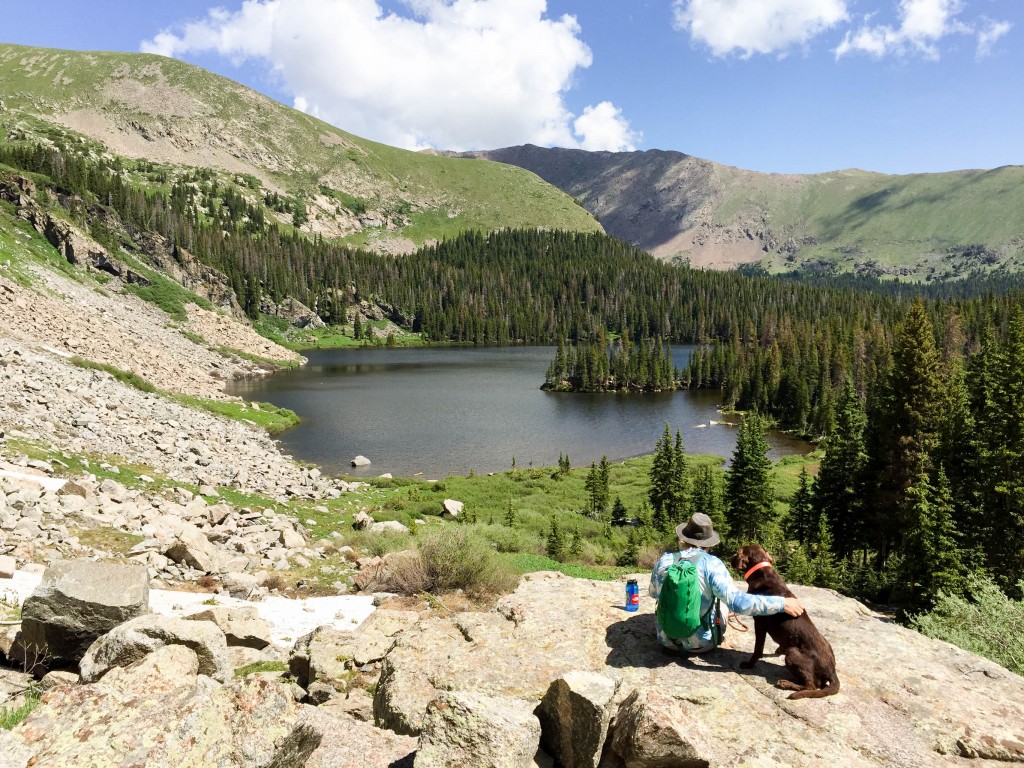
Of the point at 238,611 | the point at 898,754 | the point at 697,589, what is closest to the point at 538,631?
the point at 697,589

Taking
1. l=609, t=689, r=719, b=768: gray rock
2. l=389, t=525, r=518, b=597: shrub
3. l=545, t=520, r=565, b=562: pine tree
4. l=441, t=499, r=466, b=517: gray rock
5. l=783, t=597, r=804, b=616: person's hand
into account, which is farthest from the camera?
l=441, t=499, r=466, b=517: gray rock

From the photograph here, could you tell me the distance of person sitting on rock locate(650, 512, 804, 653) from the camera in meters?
7.68

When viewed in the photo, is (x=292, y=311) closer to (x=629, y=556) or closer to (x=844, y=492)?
(x=844, y=492)

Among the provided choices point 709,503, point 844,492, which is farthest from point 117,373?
point 844,492

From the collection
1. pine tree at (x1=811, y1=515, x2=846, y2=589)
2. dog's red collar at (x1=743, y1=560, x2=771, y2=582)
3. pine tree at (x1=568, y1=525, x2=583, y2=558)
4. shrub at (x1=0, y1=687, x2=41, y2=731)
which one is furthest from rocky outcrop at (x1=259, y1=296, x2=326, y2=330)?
dog's red collar at (x1=743, y1=560, x2=771, y2=582)

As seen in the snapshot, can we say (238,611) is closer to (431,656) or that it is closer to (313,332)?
(431,656)

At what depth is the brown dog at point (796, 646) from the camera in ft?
23.8

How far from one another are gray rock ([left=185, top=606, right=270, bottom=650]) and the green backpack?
25.8ft

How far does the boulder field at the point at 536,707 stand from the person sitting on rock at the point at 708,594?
1.00ft

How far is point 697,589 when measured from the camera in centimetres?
790

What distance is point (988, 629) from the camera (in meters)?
14.3

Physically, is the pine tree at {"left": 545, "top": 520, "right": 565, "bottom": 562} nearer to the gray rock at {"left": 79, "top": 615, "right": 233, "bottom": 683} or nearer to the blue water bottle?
the blue water bottle

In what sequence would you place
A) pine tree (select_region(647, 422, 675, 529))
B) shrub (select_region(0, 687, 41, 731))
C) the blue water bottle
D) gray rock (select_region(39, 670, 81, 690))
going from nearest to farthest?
shrub (select_region(0, 687, 41, 731)) < gray rock (select_region(39, 670, 81, 690)) < the blue water bottle < pine tree (select_region(647, 422, 675, 529))

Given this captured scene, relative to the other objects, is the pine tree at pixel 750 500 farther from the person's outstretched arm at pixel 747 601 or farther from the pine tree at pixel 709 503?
the person's outstretched arm at pixel 747 601
